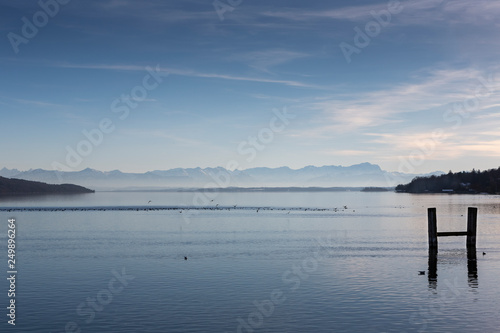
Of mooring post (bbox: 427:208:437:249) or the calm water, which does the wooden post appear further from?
mooring post (bbox: 427:208:437:249)

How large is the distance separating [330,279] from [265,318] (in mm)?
12284

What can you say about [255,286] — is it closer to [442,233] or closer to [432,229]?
[432,229]

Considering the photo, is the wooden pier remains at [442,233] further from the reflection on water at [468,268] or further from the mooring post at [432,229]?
the reflection on water at [468,268]

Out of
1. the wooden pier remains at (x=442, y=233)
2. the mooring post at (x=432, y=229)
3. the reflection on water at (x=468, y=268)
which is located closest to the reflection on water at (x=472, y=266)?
the reflection on water at (x=468, y=268)

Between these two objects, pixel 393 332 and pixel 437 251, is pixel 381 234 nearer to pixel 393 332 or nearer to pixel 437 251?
pixel 437 251

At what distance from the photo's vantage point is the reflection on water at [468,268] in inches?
1610

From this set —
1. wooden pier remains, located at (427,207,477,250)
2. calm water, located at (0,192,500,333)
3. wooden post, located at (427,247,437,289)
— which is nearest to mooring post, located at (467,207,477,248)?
wooden pier remains, located at (427,207,477,250)

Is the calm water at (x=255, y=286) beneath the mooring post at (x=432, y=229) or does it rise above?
beneath

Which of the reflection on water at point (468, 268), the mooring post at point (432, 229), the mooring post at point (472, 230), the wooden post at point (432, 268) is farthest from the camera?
the mooring post at point (472, 230)

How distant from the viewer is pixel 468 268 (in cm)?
4762

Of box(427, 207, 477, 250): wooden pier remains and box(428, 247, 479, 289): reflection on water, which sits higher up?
box(427, 207, 477, 250): wooden pier remains

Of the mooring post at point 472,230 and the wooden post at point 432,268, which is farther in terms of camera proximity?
the mooring post at point 472,230

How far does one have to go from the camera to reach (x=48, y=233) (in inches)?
3332

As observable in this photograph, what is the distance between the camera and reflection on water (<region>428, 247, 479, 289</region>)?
40.9 meters
